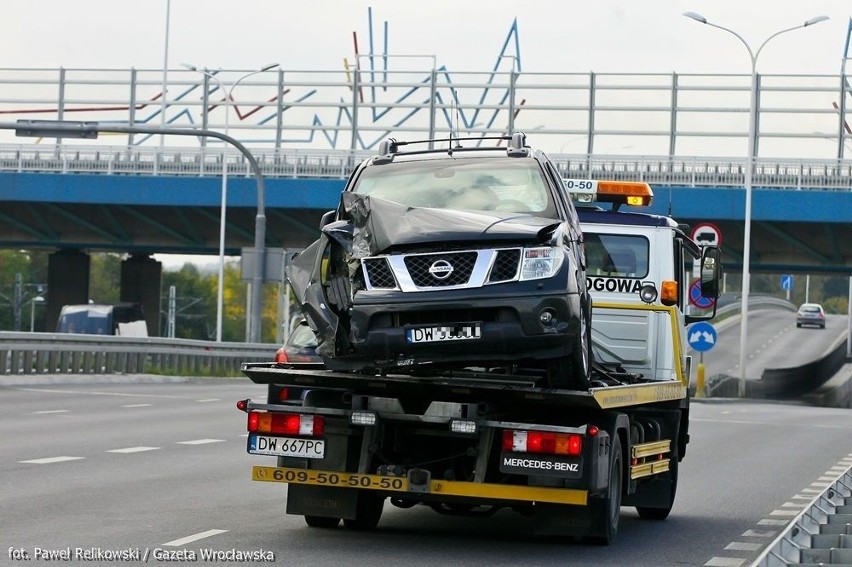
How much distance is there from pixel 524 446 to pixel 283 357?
428 inches

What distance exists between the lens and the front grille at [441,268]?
33.4 feet

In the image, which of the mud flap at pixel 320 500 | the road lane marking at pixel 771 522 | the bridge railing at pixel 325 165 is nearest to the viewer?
the mud flap at pixel 320 500

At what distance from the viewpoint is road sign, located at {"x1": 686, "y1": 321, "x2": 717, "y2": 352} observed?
3950cm

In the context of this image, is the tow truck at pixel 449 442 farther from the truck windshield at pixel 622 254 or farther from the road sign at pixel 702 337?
the road sign at pixel 702 337

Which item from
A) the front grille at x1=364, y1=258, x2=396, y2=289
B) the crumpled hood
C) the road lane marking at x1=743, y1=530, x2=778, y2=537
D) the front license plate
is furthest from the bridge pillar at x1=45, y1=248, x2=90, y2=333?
the front grille at x1=364, y1=258, x2=396, y2=289

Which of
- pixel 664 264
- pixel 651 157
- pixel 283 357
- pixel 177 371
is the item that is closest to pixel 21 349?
pixel 177 371

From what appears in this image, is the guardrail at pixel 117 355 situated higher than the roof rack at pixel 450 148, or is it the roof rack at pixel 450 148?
the roof rack at pixel 450 148

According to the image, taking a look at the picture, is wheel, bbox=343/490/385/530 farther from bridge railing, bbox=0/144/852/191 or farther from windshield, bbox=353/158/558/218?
bridge railing, bbox=0/144/852/191

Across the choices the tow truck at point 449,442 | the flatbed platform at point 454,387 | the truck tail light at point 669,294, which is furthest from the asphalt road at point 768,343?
the flatbed platform at point 454,387

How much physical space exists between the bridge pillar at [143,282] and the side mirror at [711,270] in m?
57.2

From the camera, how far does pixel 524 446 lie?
10.1 m

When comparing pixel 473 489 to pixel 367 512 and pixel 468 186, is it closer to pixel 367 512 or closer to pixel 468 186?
pixel 367 512

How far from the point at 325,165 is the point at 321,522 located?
47.1 metres

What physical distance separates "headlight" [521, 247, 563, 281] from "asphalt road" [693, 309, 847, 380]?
216ft
